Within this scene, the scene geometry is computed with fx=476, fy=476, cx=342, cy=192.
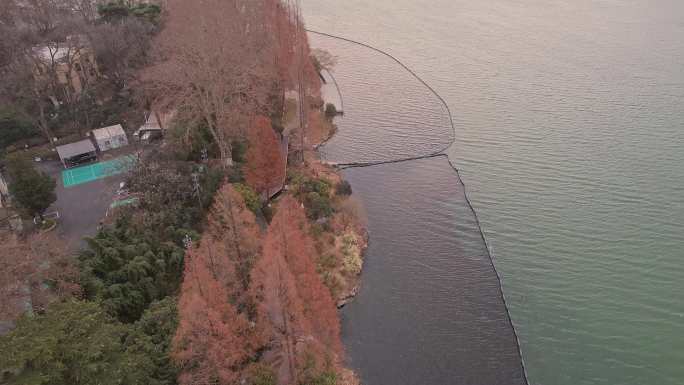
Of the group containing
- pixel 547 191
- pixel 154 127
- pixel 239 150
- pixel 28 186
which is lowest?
pixel 547 191

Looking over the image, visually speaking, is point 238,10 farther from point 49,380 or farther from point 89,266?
point 49,380

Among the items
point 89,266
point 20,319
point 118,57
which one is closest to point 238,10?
point 118,57

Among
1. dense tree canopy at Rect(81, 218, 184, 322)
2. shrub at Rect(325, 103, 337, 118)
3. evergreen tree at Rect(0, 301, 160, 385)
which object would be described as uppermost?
evergreen tree at Rect(0, 301, 160, 385)

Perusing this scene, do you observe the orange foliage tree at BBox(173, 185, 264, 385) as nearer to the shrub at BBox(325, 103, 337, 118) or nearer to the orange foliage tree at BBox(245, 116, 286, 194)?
the orange foliage tree at BBox(245, 116, 286, 194)

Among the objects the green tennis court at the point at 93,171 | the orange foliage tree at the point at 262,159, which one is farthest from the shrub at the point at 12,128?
the orange foliage tree at the point at 262,159

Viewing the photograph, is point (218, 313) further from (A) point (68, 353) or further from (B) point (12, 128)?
(B) point (12, 128)

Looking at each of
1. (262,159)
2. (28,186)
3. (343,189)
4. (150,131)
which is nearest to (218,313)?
(262,159)

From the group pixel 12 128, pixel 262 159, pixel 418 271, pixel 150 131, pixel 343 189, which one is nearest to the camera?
pixel 418 271

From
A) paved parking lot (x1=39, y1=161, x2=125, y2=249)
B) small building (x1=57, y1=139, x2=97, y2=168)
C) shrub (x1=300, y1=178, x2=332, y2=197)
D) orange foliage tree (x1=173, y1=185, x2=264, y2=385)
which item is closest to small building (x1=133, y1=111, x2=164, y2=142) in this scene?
small building (x1=57, y1=139, x2=97, y2=168)
